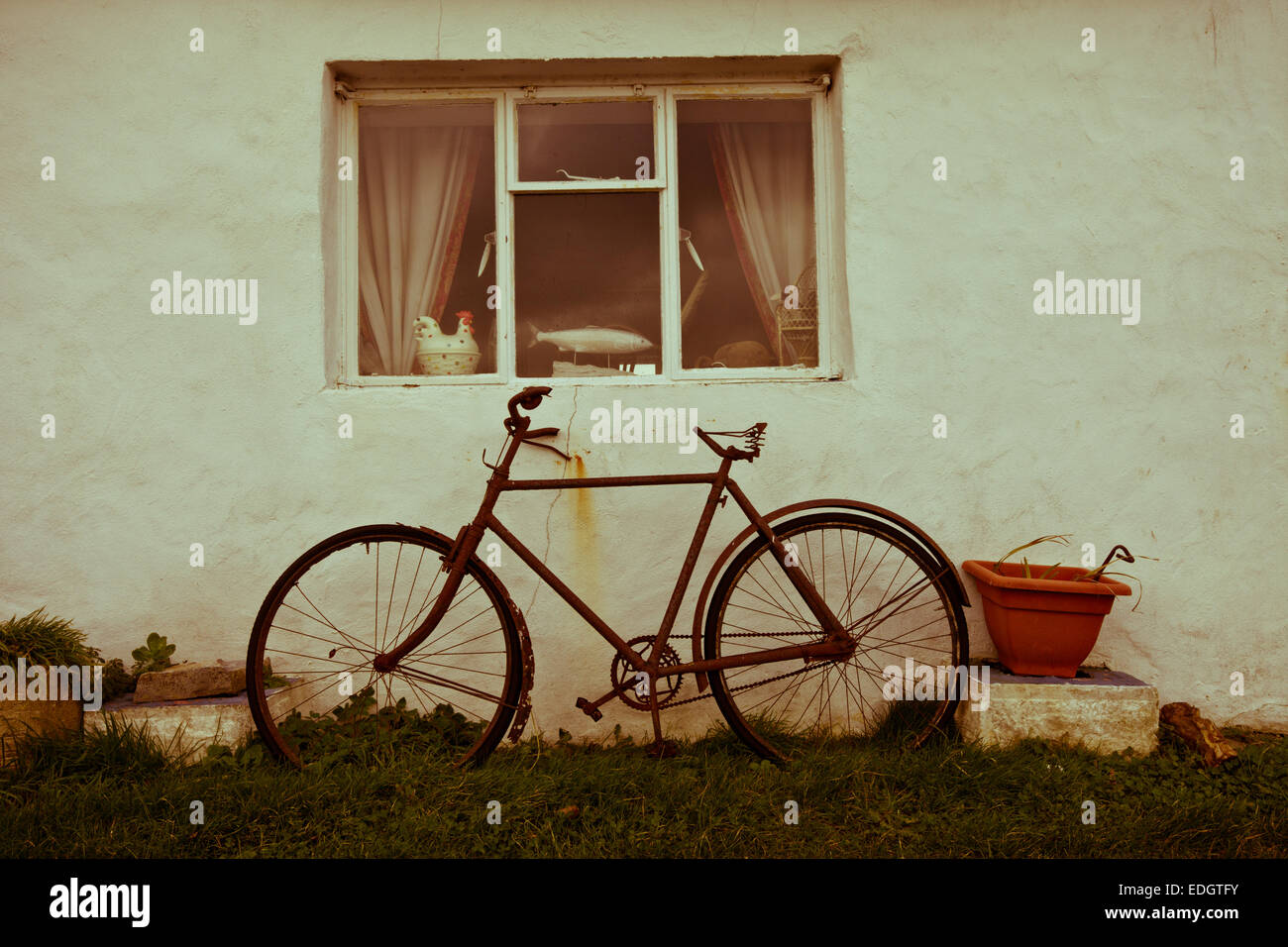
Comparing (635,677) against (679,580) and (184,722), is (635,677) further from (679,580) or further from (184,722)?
(184,722)

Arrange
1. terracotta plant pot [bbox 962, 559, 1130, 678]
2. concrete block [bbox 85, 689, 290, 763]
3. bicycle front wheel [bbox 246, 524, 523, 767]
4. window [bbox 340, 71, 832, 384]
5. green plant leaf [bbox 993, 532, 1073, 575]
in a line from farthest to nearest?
window [bbox 340, 71, 832, 384], bicycle front wheel [bbox 246, 524, 523, 767], green plant leaf [bbox 993, 532, 1073, 575], terracotta plant pot [bbox 962, 559, 1130, 678], concrete block [bbox 85, 689, 290, 763]

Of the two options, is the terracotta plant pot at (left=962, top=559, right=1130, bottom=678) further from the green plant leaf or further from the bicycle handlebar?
the bicycle handlebar

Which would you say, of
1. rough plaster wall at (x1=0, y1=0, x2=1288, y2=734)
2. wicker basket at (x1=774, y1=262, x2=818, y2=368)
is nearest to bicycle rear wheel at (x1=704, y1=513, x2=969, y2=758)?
rough plaster wall at (x1=0, y1=0, x2=1288, y2=734)

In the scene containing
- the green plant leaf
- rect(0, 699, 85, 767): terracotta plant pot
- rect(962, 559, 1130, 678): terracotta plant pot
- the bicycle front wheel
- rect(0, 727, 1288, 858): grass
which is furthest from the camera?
the bicycle front wheel

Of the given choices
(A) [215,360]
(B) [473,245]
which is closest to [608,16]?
(B) [473,245]

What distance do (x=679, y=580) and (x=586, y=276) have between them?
1488 mm

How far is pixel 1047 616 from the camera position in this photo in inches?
134

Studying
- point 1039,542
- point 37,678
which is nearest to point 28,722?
point 37,678

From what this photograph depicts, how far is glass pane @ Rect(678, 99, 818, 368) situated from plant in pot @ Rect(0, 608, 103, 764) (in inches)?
106

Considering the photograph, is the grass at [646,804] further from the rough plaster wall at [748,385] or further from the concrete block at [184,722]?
the rough plaster wall at [748,385]

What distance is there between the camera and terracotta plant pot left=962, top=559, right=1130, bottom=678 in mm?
3383

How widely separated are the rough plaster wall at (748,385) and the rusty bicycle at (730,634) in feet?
0.64

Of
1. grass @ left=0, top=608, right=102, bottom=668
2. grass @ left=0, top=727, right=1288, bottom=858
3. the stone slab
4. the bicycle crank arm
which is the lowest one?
grass @ left=0, top=727, right=1288, bottom=858

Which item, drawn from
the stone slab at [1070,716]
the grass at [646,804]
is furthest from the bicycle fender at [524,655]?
the stone slab at [1070,716]
